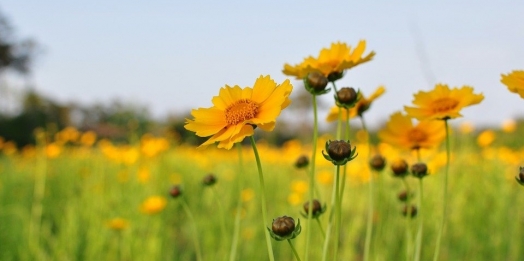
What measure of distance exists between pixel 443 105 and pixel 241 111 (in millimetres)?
333

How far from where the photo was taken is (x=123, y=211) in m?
2.14

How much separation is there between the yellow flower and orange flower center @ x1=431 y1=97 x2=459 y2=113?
0.12 m

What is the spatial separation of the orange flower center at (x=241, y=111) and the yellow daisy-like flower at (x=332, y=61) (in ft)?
0.41

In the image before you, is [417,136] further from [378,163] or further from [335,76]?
[335,76]

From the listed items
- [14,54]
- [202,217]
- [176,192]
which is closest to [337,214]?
[176,192]

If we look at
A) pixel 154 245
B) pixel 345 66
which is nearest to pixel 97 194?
pixel 154 245

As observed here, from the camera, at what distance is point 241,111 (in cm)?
59

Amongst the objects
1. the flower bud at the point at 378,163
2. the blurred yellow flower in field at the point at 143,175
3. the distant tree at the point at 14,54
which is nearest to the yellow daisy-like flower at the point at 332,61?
the flower bud at the point at 378,163

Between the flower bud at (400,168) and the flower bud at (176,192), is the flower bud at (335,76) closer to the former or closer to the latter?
the flower bud at (400,168)

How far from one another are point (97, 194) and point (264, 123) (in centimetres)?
205

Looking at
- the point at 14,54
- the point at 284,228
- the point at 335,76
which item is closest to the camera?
the point at 284,228

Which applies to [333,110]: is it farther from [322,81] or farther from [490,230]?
[490,230]

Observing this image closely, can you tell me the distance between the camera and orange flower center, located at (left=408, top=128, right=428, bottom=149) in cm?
87

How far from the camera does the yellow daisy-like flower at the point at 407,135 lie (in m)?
0.85
